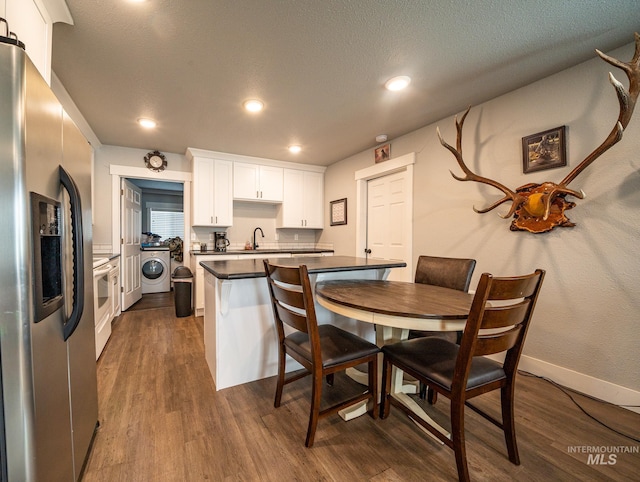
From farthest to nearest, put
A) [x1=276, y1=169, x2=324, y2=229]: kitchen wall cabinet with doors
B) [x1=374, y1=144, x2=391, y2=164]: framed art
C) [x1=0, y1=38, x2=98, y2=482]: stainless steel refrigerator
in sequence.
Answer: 1. [x1=276, y1=169, x2=324, y2=229]: kitchen wall cabinet with doors
2. [x1=374, y1=144, x2=391, y2=164]: framed art
3. [x1=0, y1=38, x2=98, y2=482]: stainless steel refrigerator

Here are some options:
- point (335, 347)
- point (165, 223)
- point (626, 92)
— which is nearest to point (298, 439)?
point (335, 347)

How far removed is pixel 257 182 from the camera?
14.0ft

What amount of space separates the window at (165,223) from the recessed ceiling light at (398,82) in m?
6.12

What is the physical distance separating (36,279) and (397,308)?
129 cm

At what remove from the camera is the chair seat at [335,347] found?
1.41 metres

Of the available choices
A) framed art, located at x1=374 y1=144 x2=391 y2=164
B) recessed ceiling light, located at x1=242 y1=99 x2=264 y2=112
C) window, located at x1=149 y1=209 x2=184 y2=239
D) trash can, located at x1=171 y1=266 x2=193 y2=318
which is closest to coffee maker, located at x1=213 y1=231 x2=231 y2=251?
trash can, located at x1=171 y1=266 x2=193 y2=318

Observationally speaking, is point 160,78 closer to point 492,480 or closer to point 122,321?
point 122,321

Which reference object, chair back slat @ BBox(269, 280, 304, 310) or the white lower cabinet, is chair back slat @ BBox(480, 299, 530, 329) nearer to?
chair back slat @ BBox(269, 280, 304, 310)

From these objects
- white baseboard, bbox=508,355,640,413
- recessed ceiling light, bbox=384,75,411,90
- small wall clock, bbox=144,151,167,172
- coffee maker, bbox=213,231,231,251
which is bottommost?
white baseboard, bbox=508,355,640,413

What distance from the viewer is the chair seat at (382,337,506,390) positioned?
47.4 inches

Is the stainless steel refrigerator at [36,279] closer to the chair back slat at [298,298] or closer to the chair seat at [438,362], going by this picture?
the chair back slat at [298,298]

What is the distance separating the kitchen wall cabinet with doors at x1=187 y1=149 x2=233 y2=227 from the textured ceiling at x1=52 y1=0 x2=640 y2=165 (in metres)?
1.04

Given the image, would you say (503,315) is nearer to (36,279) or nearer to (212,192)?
(36,279)

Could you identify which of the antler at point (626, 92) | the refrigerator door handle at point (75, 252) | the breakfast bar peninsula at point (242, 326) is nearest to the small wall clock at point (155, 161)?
the breakfast bar peninsula at point (242, 326)
